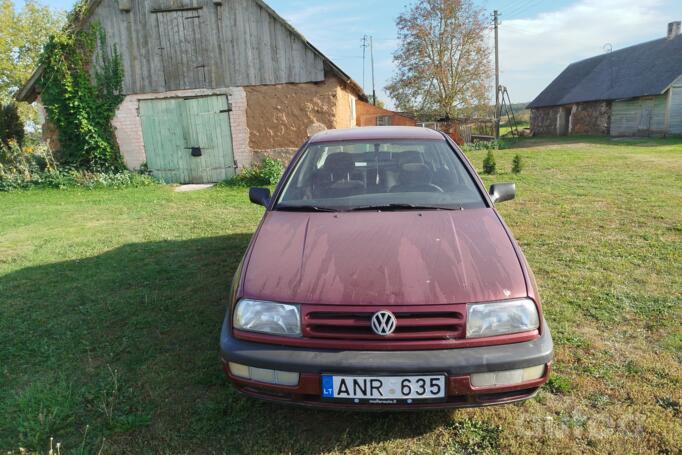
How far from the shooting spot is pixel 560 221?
600 centimetres

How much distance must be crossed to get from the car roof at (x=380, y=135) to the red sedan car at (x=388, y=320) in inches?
47.0

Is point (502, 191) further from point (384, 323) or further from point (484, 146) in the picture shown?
point (484, 146)

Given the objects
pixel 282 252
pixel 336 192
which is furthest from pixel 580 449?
pixel 336 192

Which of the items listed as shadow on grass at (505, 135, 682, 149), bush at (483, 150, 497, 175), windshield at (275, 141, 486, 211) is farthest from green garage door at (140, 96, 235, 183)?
shadow on grass at (505, 135, 682, 149)

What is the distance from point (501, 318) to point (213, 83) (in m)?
10.4

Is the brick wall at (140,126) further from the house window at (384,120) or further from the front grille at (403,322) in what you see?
the house window at (384,120)

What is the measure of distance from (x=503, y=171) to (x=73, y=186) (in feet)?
36.0

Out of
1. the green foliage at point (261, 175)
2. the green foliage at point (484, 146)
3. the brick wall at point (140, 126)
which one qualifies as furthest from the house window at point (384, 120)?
the green foliage at point (261, 175)

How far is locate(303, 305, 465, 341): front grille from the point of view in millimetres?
1922

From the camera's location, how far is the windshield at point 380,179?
281cm

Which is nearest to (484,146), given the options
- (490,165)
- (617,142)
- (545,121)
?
(617,142)

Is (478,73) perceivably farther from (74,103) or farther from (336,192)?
(336,192)

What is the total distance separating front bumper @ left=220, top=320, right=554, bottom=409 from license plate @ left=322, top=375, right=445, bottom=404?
30 millimetres

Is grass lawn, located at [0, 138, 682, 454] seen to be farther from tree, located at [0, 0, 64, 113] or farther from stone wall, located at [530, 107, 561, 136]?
tree, located at [0, 0, 64, 113]
